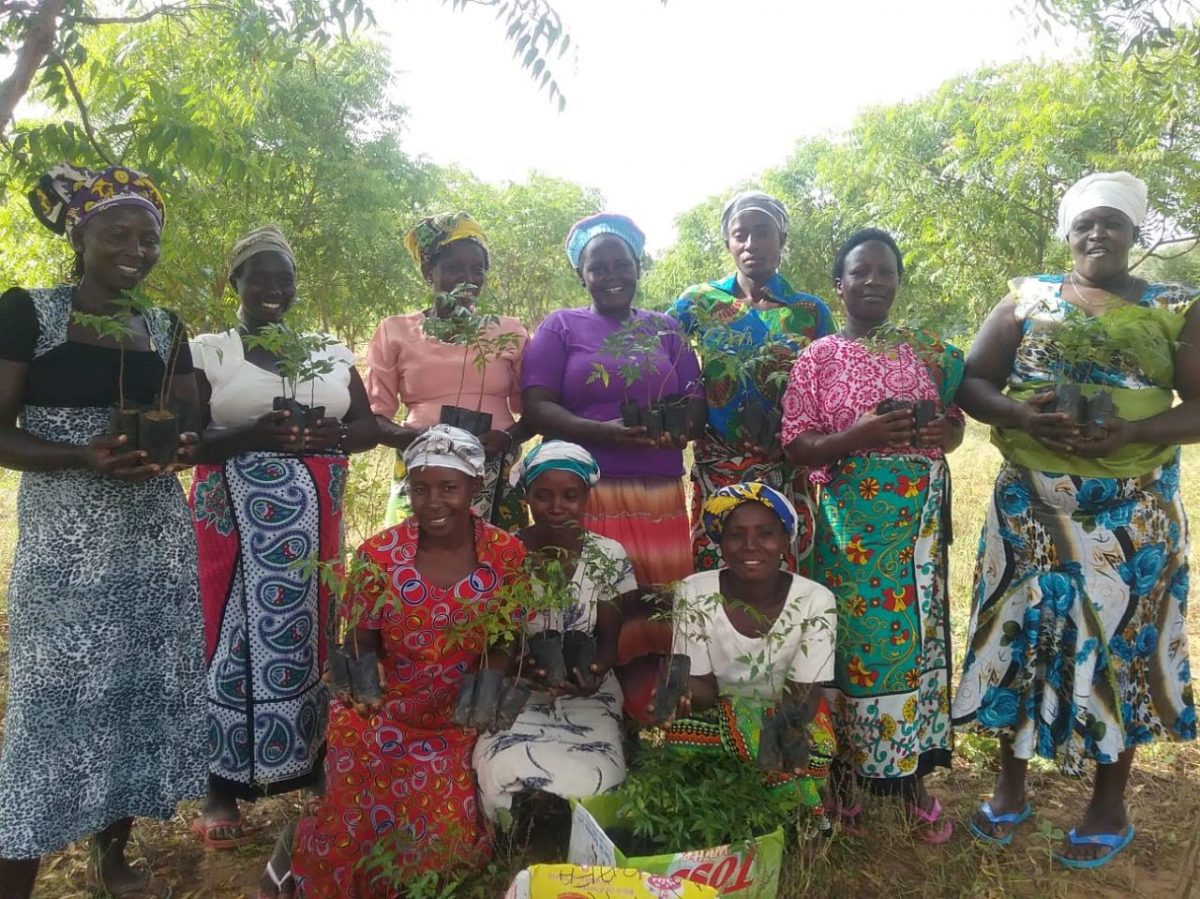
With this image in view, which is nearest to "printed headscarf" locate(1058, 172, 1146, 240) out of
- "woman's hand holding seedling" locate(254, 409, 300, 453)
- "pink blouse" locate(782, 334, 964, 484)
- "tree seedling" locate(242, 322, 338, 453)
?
"pink blouse" locate(782, 334, 964, 484)

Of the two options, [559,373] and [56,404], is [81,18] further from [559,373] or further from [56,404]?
[559,373]

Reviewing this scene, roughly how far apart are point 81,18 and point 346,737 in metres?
2.58

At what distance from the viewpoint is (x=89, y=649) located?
2400 millimetres

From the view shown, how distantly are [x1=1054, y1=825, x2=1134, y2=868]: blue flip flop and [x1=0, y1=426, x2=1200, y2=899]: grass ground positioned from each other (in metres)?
0.03

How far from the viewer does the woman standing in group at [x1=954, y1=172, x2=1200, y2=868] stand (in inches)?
106

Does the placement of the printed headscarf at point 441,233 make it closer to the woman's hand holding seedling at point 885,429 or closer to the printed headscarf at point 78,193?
the printed headscarf at point 78,193

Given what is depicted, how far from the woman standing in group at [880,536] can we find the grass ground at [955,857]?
139 millimetres

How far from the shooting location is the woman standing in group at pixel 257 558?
9.53 ft

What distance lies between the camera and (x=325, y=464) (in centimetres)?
300

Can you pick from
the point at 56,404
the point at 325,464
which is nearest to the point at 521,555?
the point at 325,464

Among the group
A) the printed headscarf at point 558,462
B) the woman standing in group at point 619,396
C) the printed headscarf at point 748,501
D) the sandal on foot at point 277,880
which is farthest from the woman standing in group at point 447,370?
the sandal on foot at point 277,880

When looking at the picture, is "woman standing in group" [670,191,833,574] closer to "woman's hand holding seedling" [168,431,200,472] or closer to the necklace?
the necklace

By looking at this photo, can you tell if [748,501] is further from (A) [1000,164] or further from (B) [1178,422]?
(A) [1000,164]

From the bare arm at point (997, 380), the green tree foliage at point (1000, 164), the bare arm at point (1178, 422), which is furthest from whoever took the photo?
the green tree foliage at point (1000, 164)
